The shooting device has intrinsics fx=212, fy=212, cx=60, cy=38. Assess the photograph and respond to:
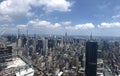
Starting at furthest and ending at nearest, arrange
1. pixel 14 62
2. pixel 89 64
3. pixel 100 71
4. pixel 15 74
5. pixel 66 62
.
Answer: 1. pixel 66 62
2. pixel 14 62
3. pixel 100 71
4. pixel 89 64
5. pixel 15 74

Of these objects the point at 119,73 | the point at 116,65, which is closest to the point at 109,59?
the point at 116,65

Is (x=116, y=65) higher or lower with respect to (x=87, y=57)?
lower

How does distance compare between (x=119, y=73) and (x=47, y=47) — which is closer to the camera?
(x=119, y=73)

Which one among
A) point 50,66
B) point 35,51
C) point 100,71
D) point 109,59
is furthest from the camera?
point 35,51

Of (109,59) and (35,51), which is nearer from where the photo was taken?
(109,59)

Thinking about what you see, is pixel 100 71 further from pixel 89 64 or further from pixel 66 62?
pixel 66 62

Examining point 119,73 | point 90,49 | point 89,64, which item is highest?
point 90,49

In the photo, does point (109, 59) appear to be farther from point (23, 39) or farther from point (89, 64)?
point (23, 39)

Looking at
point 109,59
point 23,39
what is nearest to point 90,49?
point 109,59

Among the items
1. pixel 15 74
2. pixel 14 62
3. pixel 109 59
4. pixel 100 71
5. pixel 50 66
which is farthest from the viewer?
pixel 109 59
